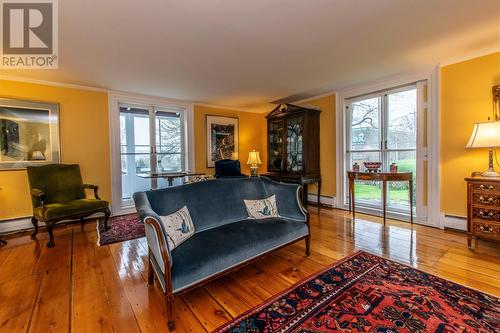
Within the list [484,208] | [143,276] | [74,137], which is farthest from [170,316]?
[74,137]

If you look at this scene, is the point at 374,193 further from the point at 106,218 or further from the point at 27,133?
the point at 27,133

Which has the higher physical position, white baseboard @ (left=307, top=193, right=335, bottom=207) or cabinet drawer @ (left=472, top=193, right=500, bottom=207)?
cabinet drawer @ (left=472, top=193, right=500, bottom=207)

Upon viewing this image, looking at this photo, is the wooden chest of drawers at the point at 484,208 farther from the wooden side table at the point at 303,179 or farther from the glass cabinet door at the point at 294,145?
the glass cabinet door at the point at 294,145

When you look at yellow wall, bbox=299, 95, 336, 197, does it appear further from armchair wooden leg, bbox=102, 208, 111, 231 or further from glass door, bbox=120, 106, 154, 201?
armchair wooden leg, bbox=102, 208, 111, 231

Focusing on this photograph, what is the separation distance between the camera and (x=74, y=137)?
12.5ft

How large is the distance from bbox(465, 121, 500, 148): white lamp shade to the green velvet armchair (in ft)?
16.1

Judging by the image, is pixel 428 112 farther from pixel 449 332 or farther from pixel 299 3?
pixel 449 332

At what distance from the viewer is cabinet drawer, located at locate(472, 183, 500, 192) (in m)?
2.35

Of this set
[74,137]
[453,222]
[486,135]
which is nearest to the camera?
[486,135]

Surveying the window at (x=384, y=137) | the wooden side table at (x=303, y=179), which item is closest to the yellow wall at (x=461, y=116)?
the window at (x=384, y=137)

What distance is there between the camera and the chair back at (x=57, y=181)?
10.6ft

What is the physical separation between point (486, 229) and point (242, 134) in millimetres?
4772

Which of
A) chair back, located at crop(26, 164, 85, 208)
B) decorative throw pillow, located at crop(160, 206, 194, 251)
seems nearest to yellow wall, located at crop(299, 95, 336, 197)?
decorative throw pillow, located at crop(160, 206, 194, 251)

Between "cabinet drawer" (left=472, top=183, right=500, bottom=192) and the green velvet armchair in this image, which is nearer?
"cabinet drawer" (left=472, top=183, right=500, bottom=192)
